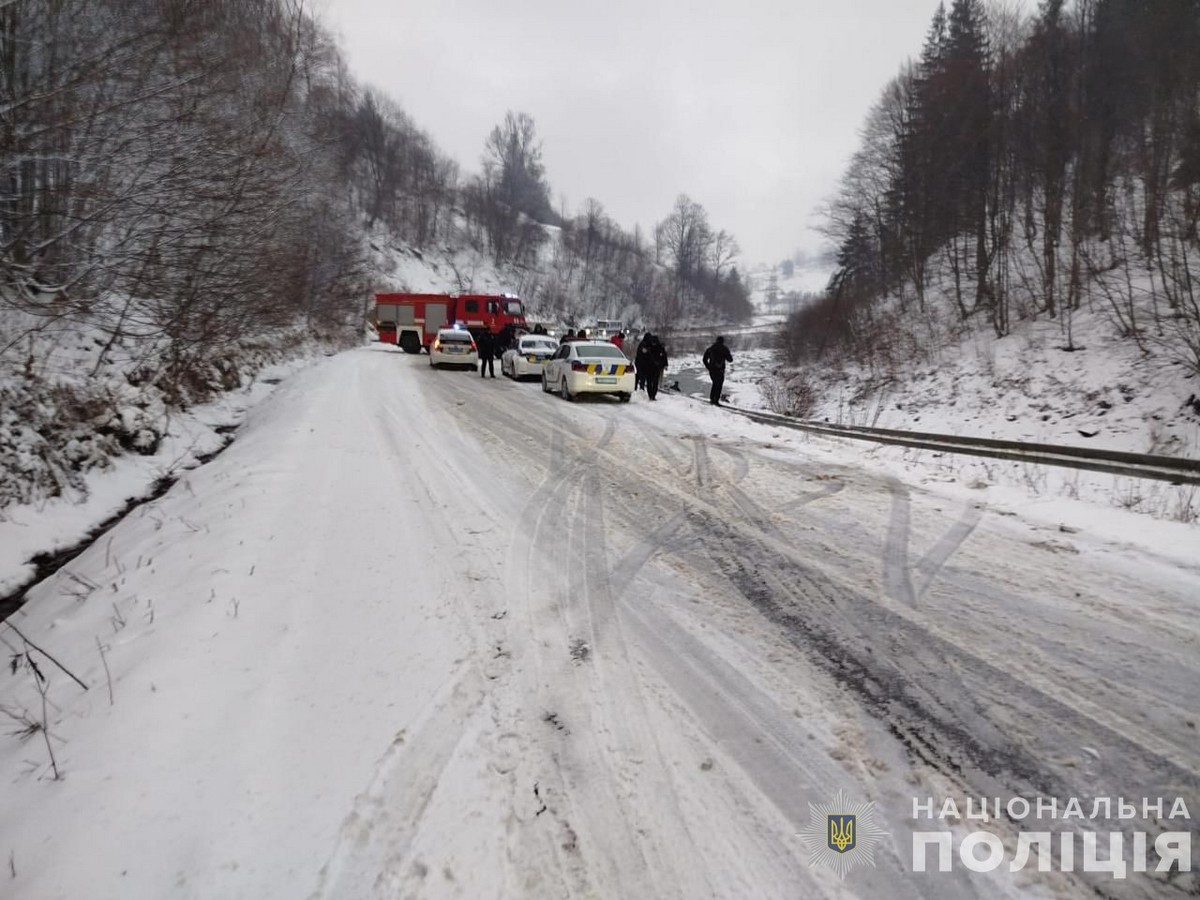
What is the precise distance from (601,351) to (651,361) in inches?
55.3

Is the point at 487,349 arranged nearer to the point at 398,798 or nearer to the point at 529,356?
the point at 529,356

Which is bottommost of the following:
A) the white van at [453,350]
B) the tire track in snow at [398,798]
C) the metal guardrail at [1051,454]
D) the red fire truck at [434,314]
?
the tire track in snow at [398,798]

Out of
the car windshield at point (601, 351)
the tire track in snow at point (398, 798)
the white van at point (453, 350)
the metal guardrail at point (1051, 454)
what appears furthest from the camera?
the white van at point (453, 350)

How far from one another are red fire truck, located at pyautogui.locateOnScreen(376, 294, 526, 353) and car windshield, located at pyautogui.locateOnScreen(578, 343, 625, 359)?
42.1 ft

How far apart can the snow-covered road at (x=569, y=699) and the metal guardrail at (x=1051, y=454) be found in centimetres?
373

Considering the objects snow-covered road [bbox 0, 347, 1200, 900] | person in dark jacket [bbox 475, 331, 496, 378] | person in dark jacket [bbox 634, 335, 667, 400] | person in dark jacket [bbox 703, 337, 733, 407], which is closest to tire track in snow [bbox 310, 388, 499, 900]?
snow-covered road [bbox 0, 347, 1200, 900]

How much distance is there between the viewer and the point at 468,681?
311 centimetres

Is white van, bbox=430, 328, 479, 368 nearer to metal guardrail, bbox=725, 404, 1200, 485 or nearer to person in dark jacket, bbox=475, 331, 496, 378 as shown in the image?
person in dark jacket, bbox=475, 331, 496, 378

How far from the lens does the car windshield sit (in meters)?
15.3

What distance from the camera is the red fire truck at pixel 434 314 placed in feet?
97.2

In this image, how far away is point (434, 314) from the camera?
32.0 meters

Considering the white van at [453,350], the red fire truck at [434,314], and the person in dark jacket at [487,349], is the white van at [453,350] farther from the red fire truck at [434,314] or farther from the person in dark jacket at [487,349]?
the red fire truck at [434,314]

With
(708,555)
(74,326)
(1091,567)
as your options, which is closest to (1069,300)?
(1091,567)

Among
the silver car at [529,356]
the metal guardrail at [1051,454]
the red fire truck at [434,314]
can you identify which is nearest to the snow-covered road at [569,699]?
the metal guardrail at [1051,454]
